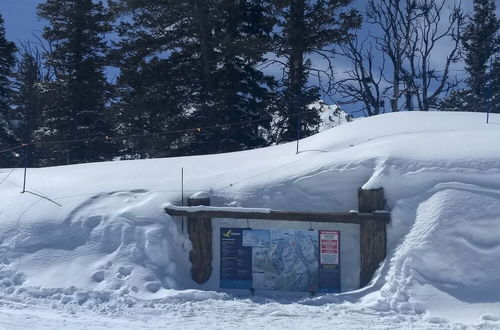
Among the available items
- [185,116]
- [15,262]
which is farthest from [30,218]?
[185,116]

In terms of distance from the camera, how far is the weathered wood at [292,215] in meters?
11.7

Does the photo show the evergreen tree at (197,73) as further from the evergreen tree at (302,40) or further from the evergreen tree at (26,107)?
the evergreen tree at (26,107)

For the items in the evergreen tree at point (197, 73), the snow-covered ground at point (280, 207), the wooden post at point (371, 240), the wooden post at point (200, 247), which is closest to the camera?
the snow-covered ground at point (280, 207)

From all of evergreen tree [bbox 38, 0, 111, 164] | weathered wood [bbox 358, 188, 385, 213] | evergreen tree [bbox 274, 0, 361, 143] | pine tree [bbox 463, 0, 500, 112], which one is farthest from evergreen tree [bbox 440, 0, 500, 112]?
weathered wood [bbox 358, 188, 385, 213]

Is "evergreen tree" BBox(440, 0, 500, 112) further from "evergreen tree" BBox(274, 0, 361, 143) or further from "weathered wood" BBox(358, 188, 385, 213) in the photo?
"weathered wood" BBox(358, 188, 385, 213)

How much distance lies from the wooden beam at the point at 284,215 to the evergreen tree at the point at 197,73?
46.5ft

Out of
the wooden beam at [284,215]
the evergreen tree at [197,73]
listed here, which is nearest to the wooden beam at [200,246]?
the wooden beam at [284,215]

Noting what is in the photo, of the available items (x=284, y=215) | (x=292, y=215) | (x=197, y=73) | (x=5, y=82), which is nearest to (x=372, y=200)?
(x=292, y=215)

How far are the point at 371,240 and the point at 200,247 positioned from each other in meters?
3.19

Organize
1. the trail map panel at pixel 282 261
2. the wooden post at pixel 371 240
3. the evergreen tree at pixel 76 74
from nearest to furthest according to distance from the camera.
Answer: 1. the wooden post at pixel 371 240
2. the trail map panel at pixel 282 261
3. the evergreen tree at pixel 76 74

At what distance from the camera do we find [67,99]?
3136 cm

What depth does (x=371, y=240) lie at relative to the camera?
1168 centimetres

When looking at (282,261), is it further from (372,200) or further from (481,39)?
(481,39)

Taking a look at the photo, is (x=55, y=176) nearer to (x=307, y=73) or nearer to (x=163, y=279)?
(x=163, y=279)
